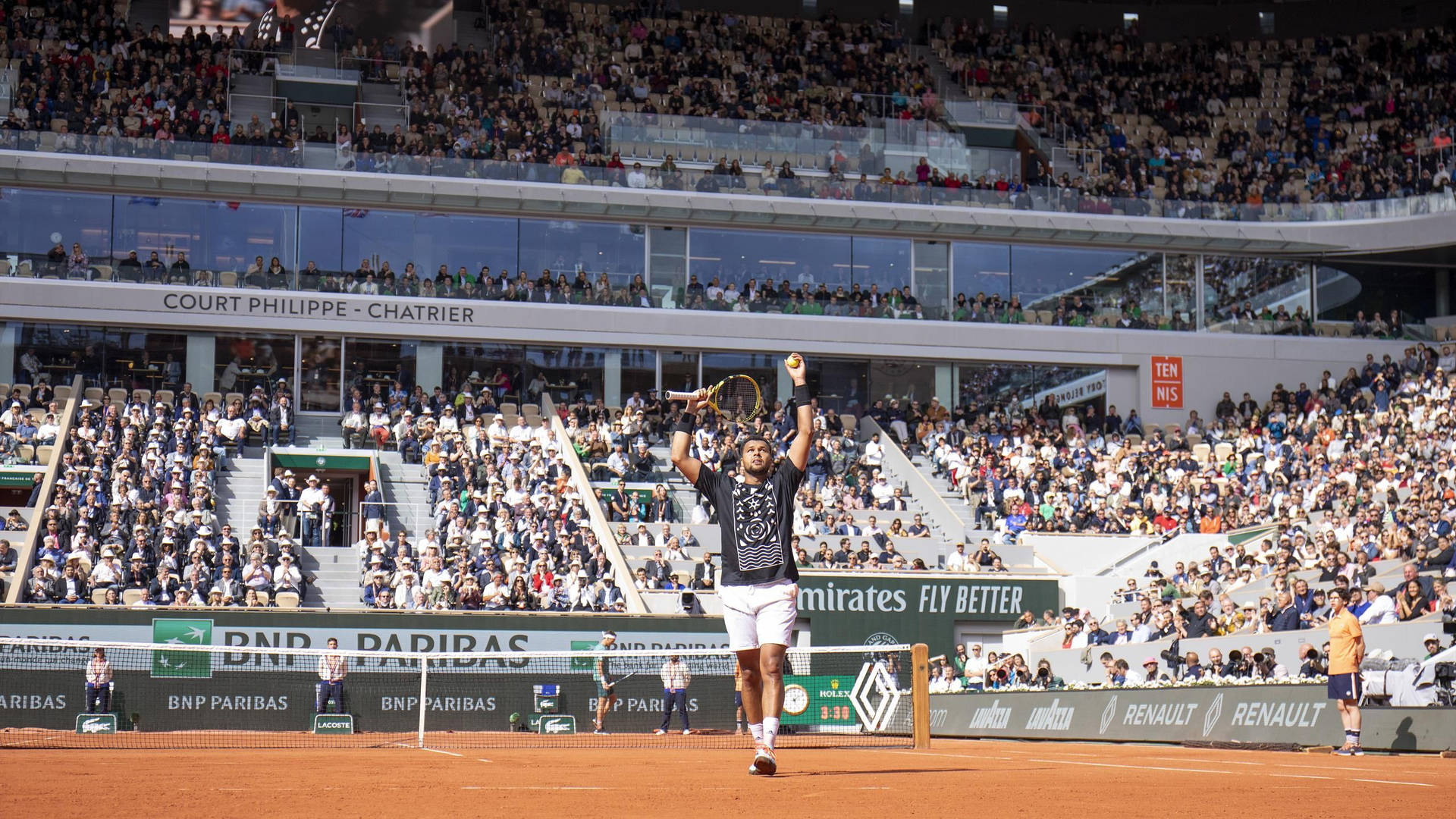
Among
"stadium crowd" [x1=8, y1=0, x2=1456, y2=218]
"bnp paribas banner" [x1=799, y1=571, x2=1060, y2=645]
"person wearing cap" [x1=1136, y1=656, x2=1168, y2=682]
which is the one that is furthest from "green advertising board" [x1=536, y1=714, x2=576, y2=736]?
"stadium crowd" [x1=8, y1=0, x2=1456, y2=218]

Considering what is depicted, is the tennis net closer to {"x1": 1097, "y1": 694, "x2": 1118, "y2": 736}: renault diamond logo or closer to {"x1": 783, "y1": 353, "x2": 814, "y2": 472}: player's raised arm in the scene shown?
{"x1": 1097, "y1": 694, "x2": 1118, "y2": 736}: renault diamond logo

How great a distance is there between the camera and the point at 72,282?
4353 centimetres

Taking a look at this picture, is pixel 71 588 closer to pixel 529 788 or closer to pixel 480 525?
pixel 480 525

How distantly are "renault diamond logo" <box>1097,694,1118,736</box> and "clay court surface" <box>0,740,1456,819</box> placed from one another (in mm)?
8286

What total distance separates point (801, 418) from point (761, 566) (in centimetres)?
109

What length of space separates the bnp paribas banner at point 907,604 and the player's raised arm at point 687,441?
2265cm

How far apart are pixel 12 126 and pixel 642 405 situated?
1903cm

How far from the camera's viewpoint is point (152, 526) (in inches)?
1243

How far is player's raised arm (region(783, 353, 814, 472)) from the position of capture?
1060 centimetres

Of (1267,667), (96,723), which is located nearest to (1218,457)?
(1267,667)

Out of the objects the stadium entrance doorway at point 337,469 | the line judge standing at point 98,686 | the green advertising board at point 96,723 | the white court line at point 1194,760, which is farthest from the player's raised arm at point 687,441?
the stadium entrance doorway at point 337,469

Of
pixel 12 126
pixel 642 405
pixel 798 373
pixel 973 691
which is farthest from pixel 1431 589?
pixel 12 126

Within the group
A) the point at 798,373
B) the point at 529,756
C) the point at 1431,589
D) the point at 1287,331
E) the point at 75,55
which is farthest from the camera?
the point at 1287,331

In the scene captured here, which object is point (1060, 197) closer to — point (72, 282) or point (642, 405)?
point (642, 405)
